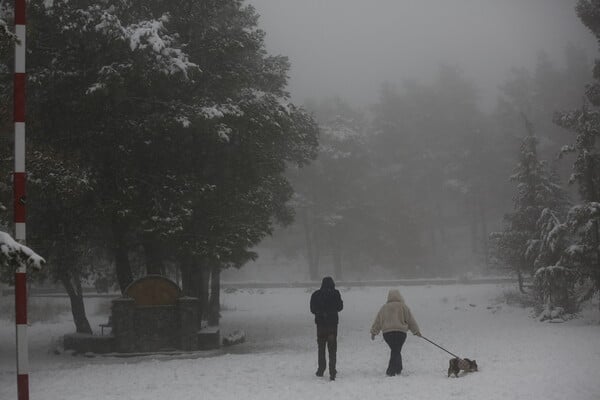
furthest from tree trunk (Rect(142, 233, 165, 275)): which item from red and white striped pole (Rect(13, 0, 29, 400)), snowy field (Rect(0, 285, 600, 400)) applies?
red and white striped pole (Rect(13, 0, 29, 400))

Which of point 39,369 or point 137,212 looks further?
point 137,212

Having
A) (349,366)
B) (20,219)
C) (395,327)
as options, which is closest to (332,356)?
(395,327)

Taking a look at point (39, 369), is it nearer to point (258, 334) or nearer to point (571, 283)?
point (258, 334)

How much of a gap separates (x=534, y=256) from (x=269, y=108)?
12.7 meters

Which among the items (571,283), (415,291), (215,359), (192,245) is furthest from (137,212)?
(415,291)

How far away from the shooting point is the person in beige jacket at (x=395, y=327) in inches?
508

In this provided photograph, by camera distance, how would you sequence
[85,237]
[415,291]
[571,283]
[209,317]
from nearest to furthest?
[85,237] → [571,283] → [209,317] → [415,291]

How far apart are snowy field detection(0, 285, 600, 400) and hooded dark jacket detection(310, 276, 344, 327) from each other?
3.95 ft

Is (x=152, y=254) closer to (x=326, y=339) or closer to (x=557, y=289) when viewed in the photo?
(x=326, y=339)

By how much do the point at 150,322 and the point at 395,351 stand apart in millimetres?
7992

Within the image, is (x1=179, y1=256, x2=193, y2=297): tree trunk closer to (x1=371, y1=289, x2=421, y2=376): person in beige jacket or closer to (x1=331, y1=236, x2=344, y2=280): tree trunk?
(x1=371, y1=289, x2=421, y2=376): person in beige jacket

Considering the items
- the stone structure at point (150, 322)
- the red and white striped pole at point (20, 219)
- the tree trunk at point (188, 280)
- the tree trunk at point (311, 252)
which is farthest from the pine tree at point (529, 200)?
the red and white striped pole at point (20, 219)

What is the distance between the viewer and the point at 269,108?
20.2 meters

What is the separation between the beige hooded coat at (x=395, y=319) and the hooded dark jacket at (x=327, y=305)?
867 mm
